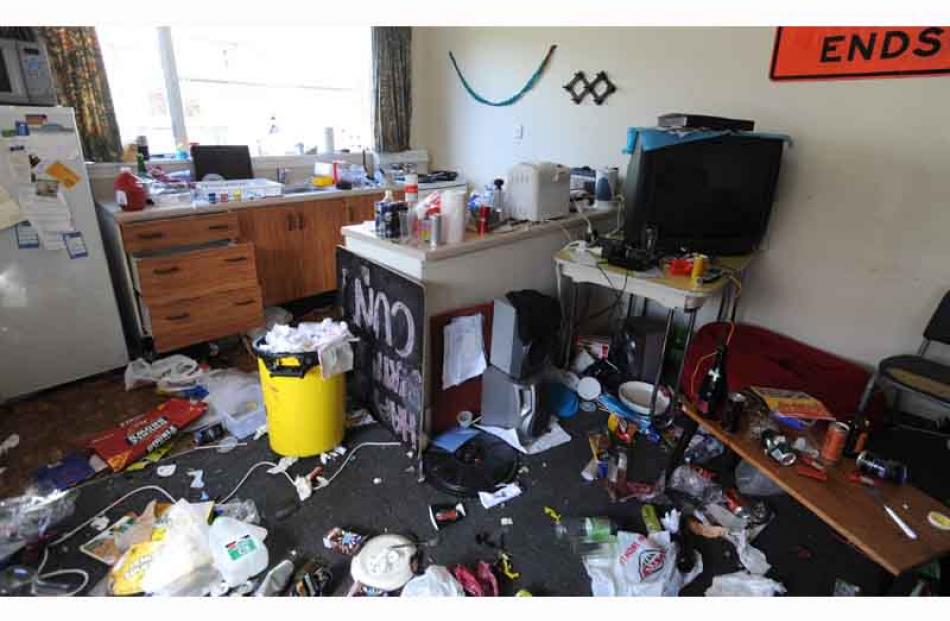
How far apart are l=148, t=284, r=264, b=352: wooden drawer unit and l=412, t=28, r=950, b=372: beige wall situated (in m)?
2.30

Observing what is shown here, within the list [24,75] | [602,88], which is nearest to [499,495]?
[602,88]

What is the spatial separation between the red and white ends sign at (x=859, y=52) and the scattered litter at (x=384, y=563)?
105 inches

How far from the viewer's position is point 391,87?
12.7ft

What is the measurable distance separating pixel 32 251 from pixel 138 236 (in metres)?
0.40

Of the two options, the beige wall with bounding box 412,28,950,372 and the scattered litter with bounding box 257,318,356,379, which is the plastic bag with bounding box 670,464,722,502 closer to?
the beige wall with bounding box 412,28,950,372

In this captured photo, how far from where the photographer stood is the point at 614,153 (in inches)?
119

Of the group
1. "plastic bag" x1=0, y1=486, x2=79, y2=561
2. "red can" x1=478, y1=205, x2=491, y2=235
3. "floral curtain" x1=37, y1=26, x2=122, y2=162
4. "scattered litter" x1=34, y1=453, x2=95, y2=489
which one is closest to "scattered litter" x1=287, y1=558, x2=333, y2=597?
"plastic bag" x1=0, y1=486, x2=79, y2=561

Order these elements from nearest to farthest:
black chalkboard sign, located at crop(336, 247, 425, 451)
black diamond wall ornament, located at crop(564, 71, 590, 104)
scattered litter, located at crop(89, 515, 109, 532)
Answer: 1. scattered litter, located at crop(89, 515, 109, 532)
2. black chalkboard sign, located at crop(336, 247, 425, 451)
3. black diamond wall ornament, located at crop(564, 71, 590, 104)

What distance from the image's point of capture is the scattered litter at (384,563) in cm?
141

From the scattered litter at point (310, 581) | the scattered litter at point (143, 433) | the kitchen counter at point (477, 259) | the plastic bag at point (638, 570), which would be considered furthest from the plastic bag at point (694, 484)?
the scattered litter at point (143, 433)

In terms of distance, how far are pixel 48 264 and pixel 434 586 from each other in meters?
2.23

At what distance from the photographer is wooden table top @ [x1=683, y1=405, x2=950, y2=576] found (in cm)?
115

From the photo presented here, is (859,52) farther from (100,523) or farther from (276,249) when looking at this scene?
(100,523)

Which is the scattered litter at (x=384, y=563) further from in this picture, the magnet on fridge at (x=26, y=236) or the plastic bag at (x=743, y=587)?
the magnet on fridge at (x=26, y=236)
